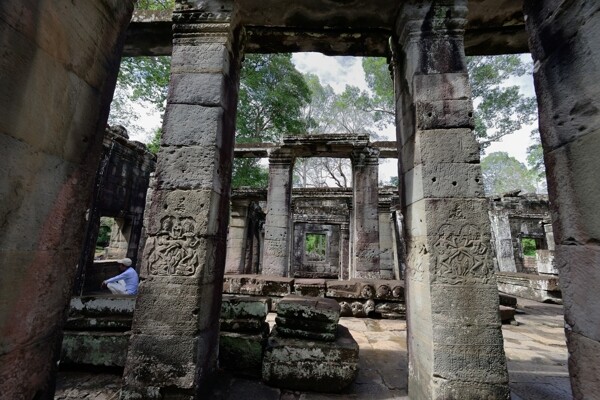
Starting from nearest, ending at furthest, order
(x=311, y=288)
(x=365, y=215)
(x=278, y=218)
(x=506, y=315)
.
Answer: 1. (x=506, y=315)
2. (x=311, y=288)
3. (x=365, y=215)
4. (x=278, y=218)

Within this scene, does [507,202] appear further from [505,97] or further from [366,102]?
[366,102]

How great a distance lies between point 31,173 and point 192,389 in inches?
83.0

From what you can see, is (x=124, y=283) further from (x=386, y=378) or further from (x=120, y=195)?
(x=386, y=378)

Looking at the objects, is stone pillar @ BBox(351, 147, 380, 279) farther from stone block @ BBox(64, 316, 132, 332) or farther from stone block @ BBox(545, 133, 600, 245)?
stone block @ BBox(545, 133, 600, 245)

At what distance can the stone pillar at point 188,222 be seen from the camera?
233 centimetres

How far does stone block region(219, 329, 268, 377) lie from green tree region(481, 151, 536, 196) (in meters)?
44.6

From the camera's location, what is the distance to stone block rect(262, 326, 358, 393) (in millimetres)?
2549

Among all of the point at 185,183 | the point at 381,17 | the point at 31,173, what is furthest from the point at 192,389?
the point at 381,17

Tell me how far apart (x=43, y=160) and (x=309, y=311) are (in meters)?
2.50

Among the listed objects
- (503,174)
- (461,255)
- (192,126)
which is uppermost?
(503,174)

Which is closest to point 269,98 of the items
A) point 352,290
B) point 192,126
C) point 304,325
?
point 352,290

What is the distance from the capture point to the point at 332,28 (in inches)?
129

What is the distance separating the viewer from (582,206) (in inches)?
45.6

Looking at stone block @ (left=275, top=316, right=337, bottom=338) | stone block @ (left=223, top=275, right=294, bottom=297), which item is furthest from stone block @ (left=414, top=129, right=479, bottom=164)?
stone block @ (left=223, top=275, right=294, bottom=297)
